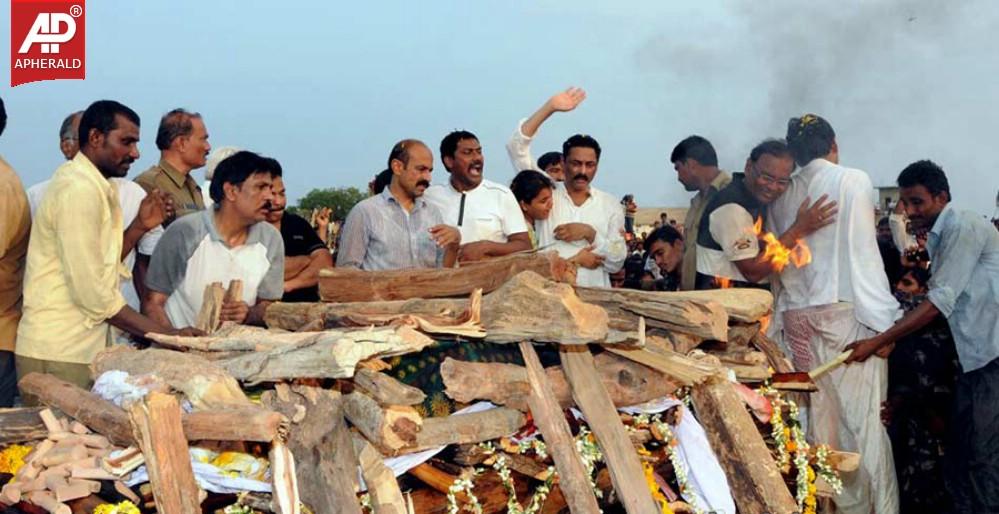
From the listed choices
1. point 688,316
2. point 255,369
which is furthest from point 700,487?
point 255,369

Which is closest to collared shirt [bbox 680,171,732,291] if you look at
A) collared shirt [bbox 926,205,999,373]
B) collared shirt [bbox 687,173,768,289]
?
collared shirt [bbox 687,173,768,289]

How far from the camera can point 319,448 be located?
11.7 ft

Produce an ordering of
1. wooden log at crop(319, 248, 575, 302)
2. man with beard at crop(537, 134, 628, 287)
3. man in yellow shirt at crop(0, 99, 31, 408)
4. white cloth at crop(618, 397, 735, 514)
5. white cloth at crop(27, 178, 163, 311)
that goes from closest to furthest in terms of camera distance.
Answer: white cloth at crop(618, 397, 735, 514), wooden log at crop(319, 248, 575, 302), man in yellow shirt at crop(0, 99, 31, 408), white cloth at crop(27, 178, 163, 311), man with beard at crop(537, 134, 628, 287)

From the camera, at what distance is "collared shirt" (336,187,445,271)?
674 cm

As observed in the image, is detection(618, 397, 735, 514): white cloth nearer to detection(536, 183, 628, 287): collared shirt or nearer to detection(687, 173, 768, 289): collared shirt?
detection(687, 173, 768, 289): collared shirt

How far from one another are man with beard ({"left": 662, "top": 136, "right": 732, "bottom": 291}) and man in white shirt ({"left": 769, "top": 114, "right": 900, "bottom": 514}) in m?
0.77

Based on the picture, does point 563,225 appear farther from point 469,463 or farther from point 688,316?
point 469,463

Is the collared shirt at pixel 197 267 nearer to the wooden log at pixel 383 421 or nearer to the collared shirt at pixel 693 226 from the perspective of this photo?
the wooden log at pixel 383 421

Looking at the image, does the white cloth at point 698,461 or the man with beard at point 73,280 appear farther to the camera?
the man with beard at point 73,280

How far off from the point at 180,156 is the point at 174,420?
3259mm

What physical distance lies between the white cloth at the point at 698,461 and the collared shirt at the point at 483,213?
109 inches

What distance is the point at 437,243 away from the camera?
255 inches

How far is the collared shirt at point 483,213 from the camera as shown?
712 centimetres

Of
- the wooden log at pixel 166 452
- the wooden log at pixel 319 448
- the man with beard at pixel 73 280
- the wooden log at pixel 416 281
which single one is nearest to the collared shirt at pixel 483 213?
the wooden log at pixel 416 281
